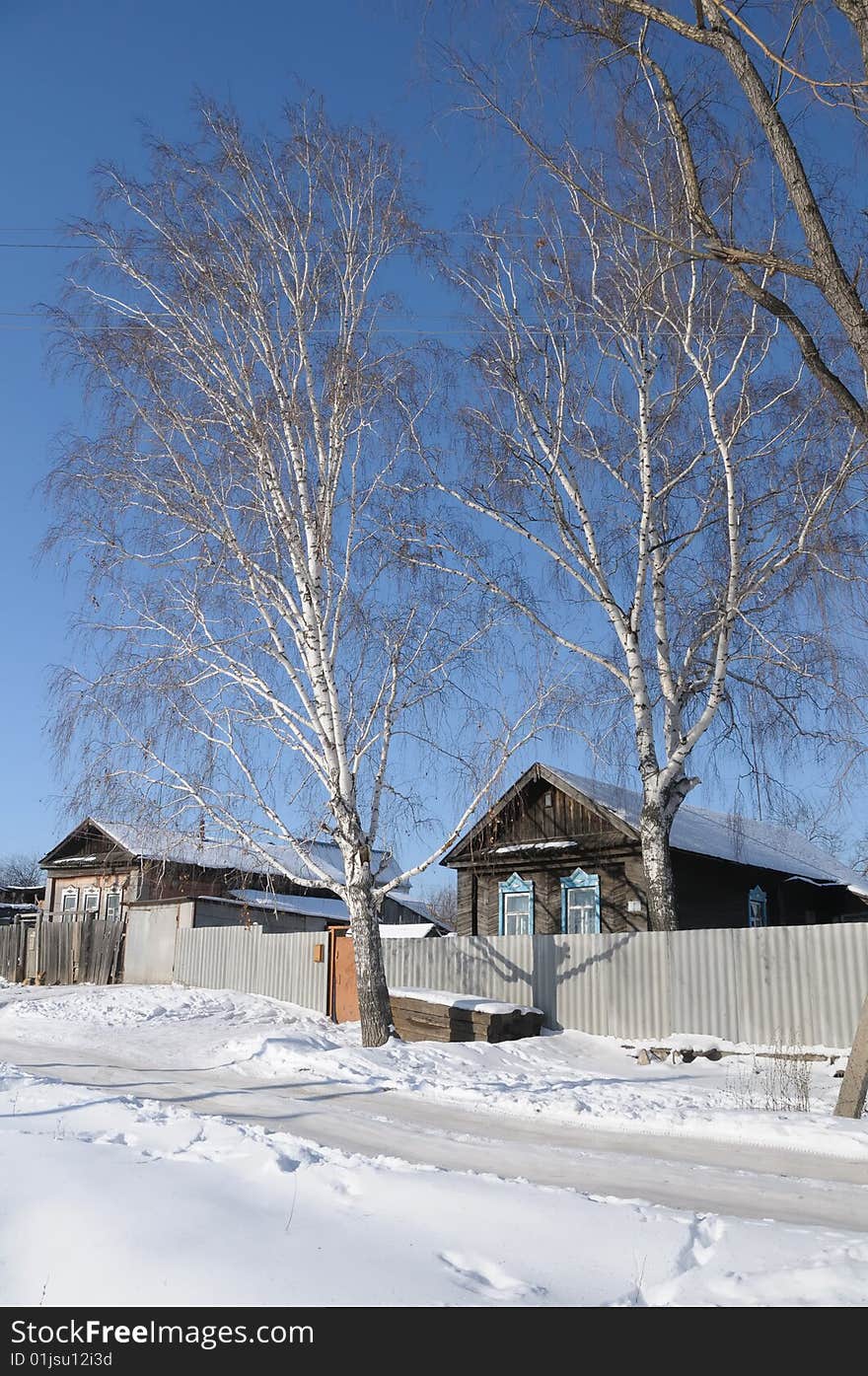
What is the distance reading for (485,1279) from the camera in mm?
4363

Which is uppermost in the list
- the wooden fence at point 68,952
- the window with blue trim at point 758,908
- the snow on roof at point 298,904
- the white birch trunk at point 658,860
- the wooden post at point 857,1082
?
the white birch trunk at point 658,860

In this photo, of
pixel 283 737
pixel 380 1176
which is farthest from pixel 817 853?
pixel 380 1176

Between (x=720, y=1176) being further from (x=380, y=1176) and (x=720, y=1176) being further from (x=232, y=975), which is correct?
(x=232, y=975)

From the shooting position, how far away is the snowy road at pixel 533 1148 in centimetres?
671

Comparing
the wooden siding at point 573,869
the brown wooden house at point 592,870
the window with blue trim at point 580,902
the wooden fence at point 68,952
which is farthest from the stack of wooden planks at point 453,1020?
the wooden fence at point 68,952

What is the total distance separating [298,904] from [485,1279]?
31.1 meters

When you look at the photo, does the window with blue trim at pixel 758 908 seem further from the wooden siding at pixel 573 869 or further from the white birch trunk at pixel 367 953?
the white birch trunk at pixel 367 953

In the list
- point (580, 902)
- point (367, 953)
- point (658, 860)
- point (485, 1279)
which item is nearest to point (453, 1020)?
point (367, 953)

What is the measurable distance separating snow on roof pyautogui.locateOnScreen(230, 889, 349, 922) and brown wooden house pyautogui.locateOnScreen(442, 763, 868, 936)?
815 cm

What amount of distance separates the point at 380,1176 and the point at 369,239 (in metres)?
13.4

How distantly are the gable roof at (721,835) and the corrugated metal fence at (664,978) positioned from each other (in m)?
3.20

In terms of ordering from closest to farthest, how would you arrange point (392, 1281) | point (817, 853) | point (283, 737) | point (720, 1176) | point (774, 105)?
point (392, 1281), point (720, 1176), point (774, 105), point (283, 737), point (817, 853)

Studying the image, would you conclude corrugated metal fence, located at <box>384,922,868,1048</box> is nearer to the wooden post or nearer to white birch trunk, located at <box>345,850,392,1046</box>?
white birch trunk, located at <box>345,850,392,1046</box>

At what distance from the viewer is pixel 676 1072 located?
1401 cm
